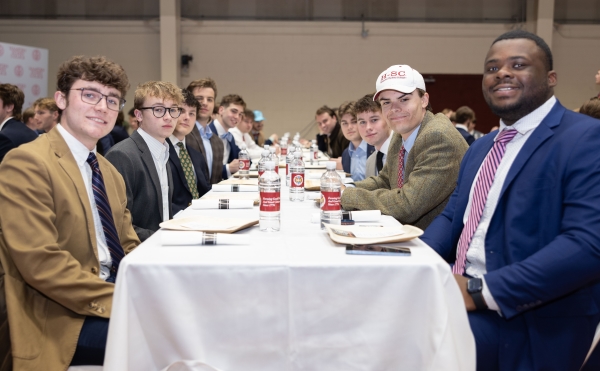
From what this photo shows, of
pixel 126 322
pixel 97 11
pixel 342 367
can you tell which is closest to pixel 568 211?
pixel 342 367

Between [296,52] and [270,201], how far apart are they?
952cm

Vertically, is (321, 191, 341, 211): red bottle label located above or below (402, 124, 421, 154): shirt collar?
below

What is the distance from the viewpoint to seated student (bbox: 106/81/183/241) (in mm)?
2684

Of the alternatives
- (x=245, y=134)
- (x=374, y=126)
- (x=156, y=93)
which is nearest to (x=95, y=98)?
(x=156, y=93)

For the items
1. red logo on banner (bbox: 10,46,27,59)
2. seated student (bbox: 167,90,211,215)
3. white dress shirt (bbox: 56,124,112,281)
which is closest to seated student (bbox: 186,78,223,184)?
seated student (bbox: 167,90,211,215)

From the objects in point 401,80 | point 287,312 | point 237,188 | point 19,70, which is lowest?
point 287,312

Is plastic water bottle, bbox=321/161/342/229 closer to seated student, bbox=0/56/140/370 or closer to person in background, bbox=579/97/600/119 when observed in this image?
seated student, bbox=0/56/140/370

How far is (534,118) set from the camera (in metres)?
1.82

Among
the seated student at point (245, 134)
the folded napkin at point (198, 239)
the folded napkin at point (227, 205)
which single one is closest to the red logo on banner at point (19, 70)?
the seated student at point (245, 134)

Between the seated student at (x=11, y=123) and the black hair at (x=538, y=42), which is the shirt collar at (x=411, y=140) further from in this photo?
the seated student at (x=11, y=123)

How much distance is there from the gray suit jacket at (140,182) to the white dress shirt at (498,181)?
1.47 metres

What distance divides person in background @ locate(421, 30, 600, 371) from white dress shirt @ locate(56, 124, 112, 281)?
1.18 metres

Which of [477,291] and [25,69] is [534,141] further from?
[25,69]

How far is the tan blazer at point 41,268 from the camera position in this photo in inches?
63.4
